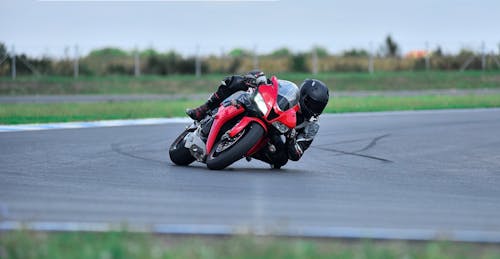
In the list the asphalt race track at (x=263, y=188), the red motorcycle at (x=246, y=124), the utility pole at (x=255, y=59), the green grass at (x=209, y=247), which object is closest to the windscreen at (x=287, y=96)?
the red motorcycle at (x=246, y=124)

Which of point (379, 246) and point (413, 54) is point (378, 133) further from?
A: point (413, 54)

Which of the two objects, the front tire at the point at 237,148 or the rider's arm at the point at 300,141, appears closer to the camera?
the front tire at the point at 237,148

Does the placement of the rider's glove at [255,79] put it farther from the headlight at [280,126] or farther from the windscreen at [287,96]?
the headlight at [280,126]

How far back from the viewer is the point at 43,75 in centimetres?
4519

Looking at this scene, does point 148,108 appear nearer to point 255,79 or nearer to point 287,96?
point 255,79

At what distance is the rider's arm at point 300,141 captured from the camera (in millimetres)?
11367

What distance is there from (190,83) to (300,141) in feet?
102

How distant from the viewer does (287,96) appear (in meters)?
11.1

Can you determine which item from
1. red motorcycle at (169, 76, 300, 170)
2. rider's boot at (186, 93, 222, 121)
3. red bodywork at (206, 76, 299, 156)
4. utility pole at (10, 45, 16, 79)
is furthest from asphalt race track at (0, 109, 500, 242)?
utility pole at (10, 45, 16, 79)

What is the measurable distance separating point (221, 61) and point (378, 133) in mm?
32920

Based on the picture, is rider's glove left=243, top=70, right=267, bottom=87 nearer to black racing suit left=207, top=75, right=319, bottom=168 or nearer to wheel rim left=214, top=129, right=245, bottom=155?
black racing suit left=207, top=75, right=319, bottom=168

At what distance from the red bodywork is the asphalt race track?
0.36 meters

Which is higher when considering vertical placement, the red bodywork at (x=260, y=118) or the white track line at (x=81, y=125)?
the red bodywork at (x=260, y=118)

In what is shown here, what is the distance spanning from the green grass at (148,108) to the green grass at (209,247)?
1402 cm
